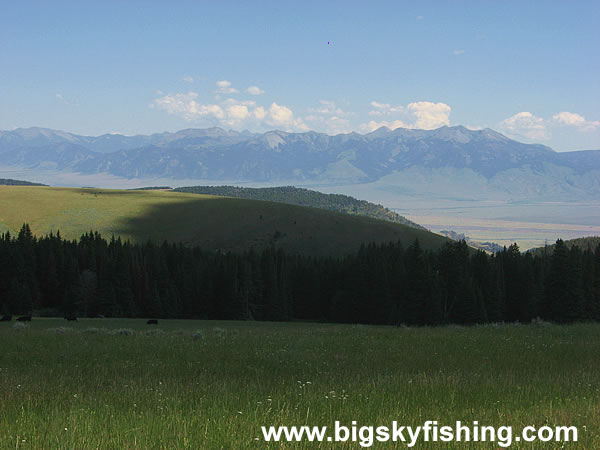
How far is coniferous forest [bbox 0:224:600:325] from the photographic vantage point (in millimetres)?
79125

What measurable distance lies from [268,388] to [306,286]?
98.9 meters

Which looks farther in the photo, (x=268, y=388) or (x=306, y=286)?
(x=306, y=286)

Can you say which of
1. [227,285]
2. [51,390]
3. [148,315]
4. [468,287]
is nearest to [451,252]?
[468,287]

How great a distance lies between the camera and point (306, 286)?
11269cm

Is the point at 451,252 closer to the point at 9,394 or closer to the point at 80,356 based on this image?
the point at 80,356

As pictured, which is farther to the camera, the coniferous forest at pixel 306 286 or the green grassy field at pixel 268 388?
the coniferous forest at pixel 306 286

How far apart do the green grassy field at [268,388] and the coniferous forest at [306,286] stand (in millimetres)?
53733

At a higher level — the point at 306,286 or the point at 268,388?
the point at 268,388

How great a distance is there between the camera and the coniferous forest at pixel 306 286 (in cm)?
7912

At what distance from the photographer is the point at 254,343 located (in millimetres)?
27500

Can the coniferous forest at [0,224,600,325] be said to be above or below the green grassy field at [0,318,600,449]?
below

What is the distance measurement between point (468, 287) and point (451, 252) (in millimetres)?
7978

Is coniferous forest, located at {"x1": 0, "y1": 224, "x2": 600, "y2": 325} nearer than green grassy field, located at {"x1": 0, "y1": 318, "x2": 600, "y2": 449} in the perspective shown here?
No

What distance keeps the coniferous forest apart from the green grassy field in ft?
176
